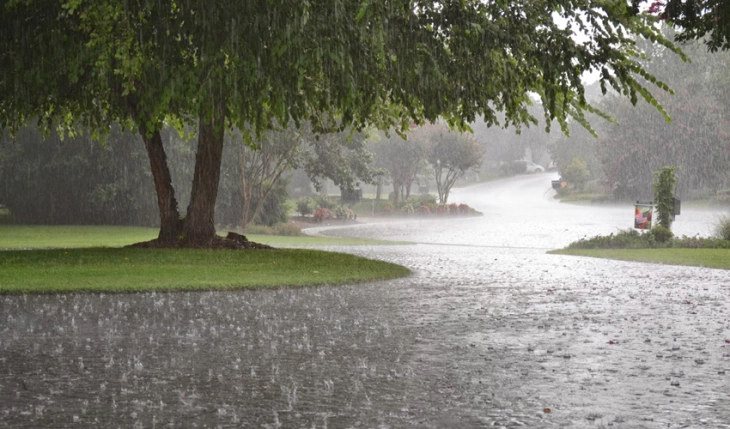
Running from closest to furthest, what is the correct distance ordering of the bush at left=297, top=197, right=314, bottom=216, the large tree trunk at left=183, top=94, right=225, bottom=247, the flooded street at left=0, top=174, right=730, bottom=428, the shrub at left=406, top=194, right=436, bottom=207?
the flooded street at left=0, top=174, right=730, bottom=428 < the large tree trunk at left=183, top=94, right=225, bottom=247 < the bush at left=297, top=197, right=314, bottom=216 < the shrub at left=406, top=194, right=436, bottom=207

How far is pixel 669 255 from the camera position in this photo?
76.8ft

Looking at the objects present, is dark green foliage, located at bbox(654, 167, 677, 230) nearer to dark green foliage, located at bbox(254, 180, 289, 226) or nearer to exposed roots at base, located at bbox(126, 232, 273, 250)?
exposed roots at base, located at bbox(126, 232, 273, 250)

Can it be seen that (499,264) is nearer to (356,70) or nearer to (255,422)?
(356,70)

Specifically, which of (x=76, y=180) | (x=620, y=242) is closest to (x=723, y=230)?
(x=620, y=242)

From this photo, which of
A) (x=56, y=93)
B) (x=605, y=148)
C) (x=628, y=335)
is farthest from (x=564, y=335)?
(x=605, y=148)

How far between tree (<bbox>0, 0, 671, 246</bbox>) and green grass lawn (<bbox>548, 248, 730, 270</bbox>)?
5260 millimetres

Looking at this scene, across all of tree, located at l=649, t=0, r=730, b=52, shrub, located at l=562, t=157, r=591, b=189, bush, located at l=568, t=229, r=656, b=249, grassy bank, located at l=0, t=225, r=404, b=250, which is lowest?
grassy bank, located at l=0, t=225, r=404, b=250

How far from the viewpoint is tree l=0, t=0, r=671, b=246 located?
1438 centimetres

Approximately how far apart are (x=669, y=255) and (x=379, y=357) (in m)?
16.9

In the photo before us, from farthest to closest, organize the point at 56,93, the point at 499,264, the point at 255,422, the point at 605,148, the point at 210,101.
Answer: the point at 605,148, the point at 499,264, the point at 56,93, the point at 210,101, the point at 255,422

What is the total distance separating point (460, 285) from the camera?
1548cm

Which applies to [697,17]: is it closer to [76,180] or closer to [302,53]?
[302,53]

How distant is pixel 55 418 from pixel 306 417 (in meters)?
1.66

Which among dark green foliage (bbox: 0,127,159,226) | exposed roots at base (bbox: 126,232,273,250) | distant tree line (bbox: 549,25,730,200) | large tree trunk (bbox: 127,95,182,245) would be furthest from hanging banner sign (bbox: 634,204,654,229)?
distant tree line (bbox: 549,25,730,200)
